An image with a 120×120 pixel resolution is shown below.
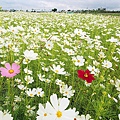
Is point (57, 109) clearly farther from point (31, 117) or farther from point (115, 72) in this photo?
point (115, 72)

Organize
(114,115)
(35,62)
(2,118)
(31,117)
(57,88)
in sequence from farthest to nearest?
(35,62) → (57,88) → (114,115) → (31,117) → (2,118)

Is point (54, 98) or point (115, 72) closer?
point (54, 98)

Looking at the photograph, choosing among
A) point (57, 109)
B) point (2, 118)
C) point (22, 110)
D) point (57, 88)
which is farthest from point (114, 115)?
point (2, 118)

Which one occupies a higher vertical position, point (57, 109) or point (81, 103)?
point (57, 109)

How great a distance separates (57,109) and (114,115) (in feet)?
3.30

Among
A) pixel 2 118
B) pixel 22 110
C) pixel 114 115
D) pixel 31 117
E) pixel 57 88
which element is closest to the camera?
pixel 2 118

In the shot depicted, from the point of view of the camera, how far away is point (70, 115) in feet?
2.19

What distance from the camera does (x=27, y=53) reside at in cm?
100

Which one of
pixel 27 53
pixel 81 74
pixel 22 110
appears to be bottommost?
pixel 22 110

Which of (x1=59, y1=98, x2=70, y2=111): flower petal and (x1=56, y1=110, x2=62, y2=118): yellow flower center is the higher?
(x1=59, y1=98, x2=70, y2=111): flower petal

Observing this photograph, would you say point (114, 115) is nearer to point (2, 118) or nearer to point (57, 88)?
point (57, 88)

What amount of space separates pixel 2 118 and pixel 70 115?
0.21m

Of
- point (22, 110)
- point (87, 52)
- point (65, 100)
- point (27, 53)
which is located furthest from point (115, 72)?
point (65, 100)

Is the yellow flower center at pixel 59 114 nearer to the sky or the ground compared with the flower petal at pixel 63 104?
nearer to the ground
